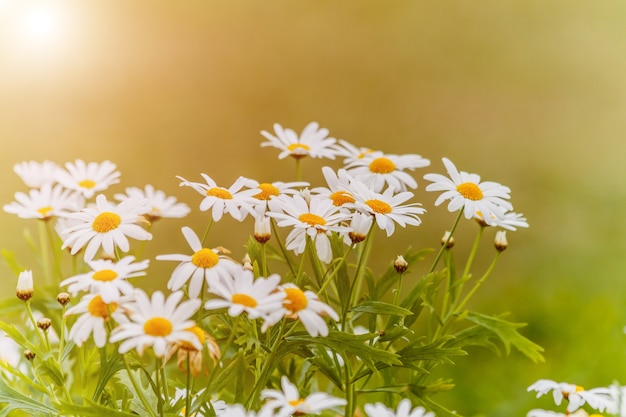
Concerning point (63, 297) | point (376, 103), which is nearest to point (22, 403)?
point (63, 297)

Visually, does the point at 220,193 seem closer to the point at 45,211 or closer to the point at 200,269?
the point at 200,269

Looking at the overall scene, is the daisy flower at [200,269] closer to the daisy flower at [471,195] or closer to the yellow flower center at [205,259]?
the yellow flower center at [205,259]

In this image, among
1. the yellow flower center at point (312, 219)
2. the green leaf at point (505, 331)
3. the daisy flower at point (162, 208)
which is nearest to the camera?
the yellow flower center at point (312, 219)

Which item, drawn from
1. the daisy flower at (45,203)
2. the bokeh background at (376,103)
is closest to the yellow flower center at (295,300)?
the daisy flower at (45,203)

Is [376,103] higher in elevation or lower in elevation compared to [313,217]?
higher

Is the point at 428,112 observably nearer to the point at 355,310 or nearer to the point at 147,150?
the point at 147,150

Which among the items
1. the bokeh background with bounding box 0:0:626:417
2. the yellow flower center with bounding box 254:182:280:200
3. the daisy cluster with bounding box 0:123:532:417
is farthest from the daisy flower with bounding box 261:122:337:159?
the bokeh background with bounding box 0:0:626:417

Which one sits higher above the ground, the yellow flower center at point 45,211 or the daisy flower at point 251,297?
the yellow flower center at point 45,211
